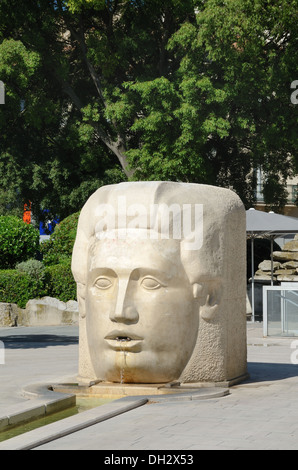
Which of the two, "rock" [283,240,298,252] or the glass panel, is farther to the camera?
"rock" [283,240,298,252]

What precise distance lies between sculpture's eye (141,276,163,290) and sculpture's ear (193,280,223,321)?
1.53 ft

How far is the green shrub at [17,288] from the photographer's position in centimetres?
2047

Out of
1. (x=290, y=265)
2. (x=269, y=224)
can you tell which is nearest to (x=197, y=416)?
(x=269, y=224)

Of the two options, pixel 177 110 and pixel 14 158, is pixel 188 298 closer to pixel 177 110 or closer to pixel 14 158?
pixel 177 110

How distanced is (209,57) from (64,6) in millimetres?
5853

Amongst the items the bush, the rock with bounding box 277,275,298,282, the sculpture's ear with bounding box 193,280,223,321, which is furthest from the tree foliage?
the sculpture's ear with bounding box 193,280,223,321

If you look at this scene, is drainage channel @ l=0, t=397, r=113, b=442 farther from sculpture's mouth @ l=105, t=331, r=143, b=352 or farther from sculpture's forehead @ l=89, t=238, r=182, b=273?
sculpture's forehead @ l=89, t=238, r=182, b=273

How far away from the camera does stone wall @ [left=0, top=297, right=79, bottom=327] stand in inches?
781

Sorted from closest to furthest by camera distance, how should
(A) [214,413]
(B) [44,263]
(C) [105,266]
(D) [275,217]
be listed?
(A) [214,413] → (C) [105,266] → (D) [275,217] → (B) [44,263]

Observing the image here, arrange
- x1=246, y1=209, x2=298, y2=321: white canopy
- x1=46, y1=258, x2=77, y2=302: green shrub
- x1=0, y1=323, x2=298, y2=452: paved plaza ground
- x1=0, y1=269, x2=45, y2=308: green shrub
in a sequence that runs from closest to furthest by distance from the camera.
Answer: x1=0, y1=323, x2=298, y2=452: paved plaza ground < x1=246, y1=209, x2=298, y2=321: white canopy < x1=0, y1=269, x2=45, y2=308: green shrub < x1=46, y1=258, x2=77, y2=302: green shrub

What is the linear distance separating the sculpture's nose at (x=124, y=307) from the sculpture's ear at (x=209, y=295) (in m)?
0.77

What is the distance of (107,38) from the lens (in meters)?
28.5
